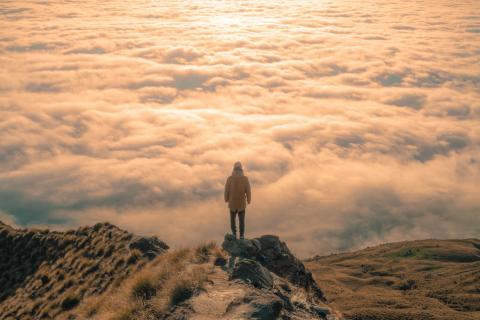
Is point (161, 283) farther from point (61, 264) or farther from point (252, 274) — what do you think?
point (61, 264)

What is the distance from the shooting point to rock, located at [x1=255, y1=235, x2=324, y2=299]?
20.7 metres

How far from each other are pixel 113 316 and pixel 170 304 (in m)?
1.49

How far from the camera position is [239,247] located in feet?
62.6

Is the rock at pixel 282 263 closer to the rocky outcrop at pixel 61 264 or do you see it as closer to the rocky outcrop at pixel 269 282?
the rocky outcrop at pixel 269 282

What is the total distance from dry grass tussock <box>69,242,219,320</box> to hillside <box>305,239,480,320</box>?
17.6m

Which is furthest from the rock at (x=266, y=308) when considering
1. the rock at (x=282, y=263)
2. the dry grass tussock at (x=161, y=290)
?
the rock at (x=282, y=263)

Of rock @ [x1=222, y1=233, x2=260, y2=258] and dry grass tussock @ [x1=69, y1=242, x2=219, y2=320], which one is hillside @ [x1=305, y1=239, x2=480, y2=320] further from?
dry grass tussock @ [x1=69, y1=242, x2=219, y2=320]

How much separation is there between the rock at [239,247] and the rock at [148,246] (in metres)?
5.66

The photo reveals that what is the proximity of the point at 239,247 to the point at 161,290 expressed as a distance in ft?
16.4

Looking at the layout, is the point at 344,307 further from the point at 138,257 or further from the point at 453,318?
the point at 138,257

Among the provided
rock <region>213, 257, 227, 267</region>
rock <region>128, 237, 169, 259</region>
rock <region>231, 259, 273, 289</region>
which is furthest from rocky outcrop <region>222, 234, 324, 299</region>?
rock <region>128, 237, 169, 259</region>

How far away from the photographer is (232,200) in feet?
63.2

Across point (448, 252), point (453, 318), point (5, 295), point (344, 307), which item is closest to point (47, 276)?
point (5, 295)

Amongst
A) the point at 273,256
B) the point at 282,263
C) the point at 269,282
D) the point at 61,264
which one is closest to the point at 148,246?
the point at 273,256
